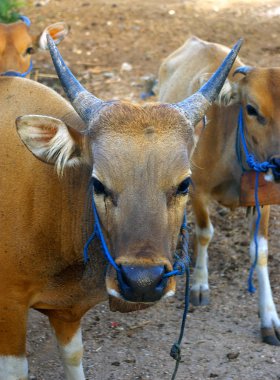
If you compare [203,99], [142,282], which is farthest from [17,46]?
[142,282]

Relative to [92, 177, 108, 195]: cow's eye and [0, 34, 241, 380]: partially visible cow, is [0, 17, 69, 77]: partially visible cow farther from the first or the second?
[92, 177, 108, 195]: cow's eye

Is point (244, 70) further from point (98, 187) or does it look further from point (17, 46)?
point (17, 46)

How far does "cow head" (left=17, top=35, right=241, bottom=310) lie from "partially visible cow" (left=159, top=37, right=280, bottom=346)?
1.55 metres

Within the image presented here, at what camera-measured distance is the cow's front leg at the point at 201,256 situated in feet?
21.4

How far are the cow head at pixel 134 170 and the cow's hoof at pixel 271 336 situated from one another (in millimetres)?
2167

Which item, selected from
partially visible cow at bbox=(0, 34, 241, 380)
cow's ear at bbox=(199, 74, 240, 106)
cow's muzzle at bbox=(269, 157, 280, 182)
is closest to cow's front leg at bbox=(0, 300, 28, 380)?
partially visible cow at bbox=(0, 34, 241, 380)

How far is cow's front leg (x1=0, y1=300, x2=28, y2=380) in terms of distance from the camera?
448 cm

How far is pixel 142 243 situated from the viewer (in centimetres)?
372

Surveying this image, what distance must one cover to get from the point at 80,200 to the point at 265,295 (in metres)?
2.13

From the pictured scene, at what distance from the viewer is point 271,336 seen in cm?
589

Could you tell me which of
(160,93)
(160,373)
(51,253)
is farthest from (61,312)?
(160,93)

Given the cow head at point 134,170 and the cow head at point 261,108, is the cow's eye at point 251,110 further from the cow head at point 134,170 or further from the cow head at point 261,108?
A: the cow head at point 134,170

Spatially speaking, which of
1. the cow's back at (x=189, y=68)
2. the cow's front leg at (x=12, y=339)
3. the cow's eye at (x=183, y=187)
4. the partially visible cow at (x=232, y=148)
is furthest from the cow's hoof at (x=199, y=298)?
the cow's eye at (x=183, y=187)

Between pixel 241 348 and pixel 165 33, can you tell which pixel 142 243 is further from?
pixel 165 33
